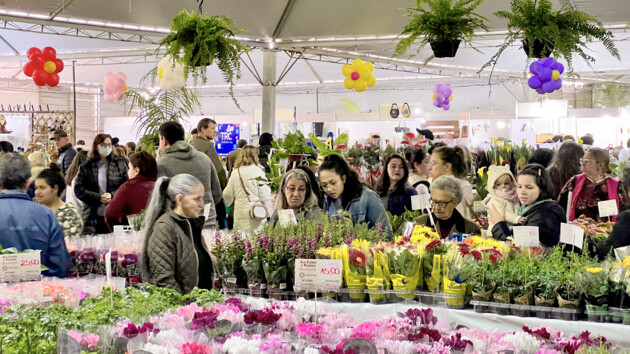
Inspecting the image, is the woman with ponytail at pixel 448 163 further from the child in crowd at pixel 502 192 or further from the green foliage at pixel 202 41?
the green foliage at pixel 202 41

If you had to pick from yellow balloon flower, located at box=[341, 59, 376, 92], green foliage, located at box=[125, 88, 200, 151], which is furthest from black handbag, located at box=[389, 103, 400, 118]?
green foliage, located at box=[125, 88, 200, 151]

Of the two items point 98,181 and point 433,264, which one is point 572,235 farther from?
point 98,181

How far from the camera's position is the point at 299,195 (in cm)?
455

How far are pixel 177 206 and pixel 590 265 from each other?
1.82 metres

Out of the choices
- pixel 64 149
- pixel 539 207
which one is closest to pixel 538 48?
pixel 539 207

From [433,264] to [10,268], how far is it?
1789 millimetres

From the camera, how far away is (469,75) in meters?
19.6

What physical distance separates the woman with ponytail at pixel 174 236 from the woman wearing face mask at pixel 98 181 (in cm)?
295

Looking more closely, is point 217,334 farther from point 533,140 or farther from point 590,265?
point 533,140

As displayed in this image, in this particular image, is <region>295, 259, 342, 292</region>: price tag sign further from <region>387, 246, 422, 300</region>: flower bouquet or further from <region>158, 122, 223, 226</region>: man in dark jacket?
<region>158, 122, 223, 226</region>: man in dark jacket

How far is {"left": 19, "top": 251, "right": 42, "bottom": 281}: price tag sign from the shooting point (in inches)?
121

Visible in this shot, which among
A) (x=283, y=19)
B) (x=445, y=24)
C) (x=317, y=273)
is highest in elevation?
(x=283, y=19)

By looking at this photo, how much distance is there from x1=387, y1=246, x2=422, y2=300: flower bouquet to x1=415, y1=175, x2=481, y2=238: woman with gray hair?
135 centimetres

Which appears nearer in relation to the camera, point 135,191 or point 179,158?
point 135,191
